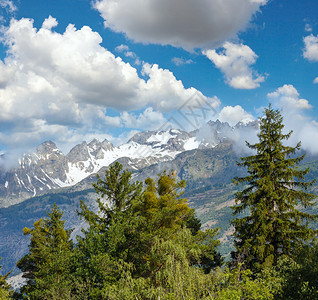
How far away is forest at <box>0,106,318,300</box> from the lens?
1784 cm

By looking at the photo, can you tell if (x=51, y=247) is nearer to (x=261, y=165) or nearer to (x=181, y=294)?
(x=181, y=294)

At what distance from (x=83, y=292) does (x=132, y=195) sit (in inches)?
434

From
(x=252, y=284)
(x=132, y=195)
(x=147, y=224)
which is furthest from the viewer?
(x=132, y=195)

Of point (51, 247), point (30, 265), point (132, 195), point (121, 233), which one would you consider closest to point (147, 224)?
point (121, 233)

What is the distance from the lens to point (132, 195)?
1221 inches

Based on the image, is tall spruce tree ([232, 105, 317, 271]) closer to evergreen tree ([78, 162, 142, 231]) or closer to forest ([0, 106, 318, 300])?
forest ([0, 106, 318, 300])

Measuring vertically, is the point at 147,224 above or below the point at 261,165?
below

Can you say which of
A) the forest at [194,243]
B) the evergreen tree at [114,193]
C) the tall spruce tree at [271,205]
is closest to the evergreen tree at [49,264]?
the forest at [194,243]

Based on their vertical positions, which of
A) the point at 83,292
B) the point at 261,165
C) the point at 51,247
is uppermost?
the point at 261,165

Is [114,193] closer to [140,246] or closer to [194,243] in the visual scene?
[140,246]

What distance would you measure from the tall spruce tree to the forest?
8 centimetres

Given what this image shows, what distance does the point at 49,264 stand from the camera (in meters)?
32.1

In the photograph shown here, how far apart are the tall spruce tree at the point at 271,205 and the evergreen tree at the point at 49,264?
18060 millimetres

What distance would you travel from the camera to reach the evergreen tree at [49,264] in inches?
1089
